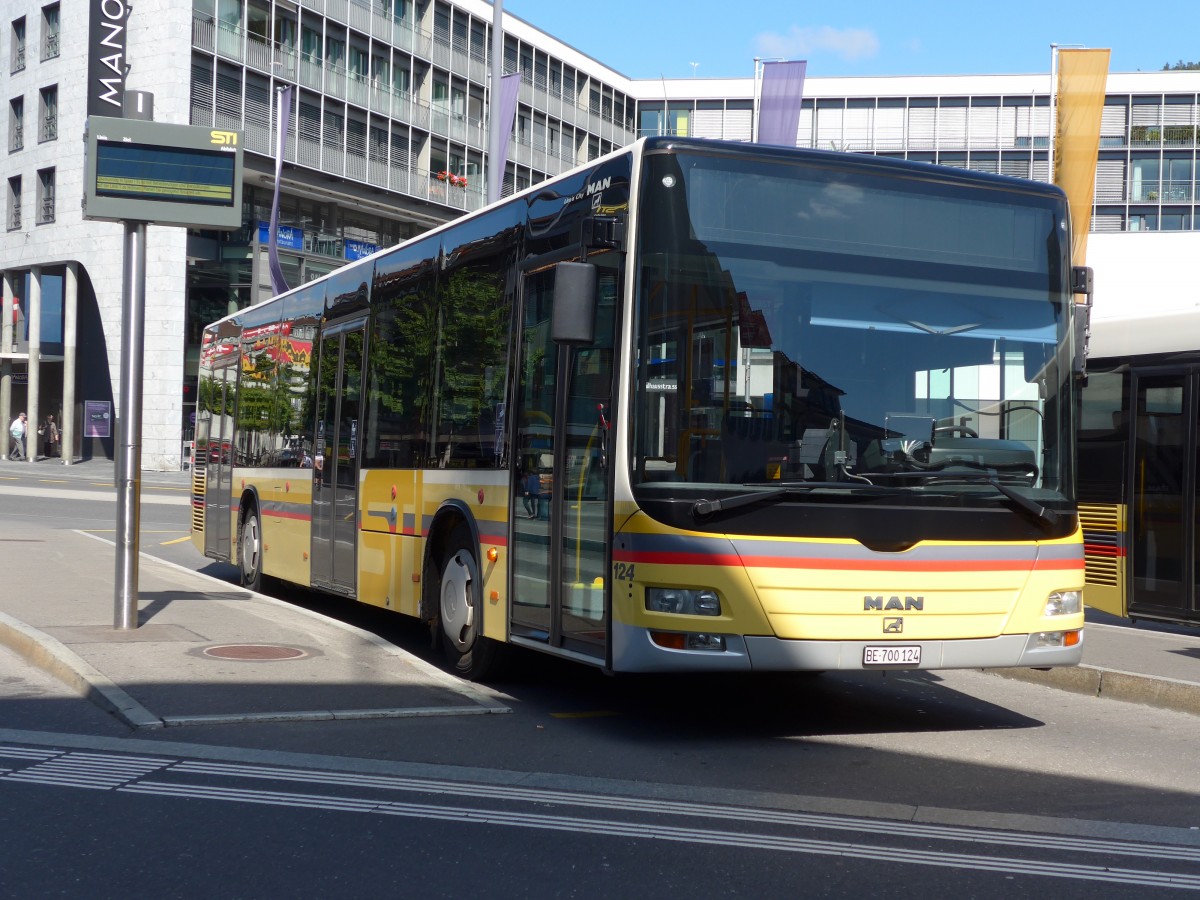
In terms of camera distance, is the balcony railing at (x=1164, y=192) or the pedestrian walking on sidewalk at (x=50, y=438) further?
the balcony railing at (x=1164, y=192)

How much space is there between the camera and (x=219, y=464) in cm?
1722

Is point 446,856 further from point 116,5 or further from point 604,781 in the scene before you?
point 116,5

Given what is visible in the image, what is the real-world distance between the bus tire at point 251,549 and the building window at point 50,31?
1592 inches

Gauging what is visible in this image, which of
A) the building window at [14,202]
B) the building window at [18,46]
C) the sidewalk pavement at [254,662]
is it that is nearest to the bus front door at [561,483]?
the sidewalk pavement at [254,662]

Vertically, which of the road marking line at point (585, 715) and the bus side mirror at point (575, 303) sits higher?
the bus side mirror at point (575, 303)

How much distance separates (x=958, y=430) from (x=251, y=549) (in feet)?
32.3

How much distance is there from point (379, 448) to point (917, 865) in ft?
23.0

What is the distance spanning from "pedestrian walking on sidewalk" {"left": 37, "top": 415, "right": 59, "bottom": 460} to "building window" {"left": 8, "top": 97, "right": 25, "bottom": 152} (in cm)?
1002

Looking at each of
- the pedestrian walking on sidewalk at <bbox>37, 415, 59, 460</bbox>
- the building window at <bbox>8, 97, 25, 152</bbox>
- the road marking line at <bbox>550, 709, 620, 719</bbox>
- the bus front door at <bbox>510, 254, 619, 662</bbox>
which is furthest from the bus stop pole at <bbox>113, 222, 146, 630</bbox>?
the building window at <bbox>8, 97, 25, 152</bbox>

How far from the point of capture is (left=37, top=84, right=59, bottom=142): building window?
51.0m

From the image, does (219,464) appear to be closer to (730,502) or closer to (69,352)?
(730,502)

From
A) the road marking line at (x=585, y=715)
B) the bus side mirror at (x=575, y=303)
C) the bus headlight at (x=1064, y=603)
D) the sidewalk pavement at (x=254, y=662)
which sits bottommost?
the road marking line at (x=585, y=715)

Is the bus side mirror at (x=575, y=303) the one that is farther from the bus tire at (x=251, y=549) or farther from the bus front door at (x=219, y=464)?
the bus front door at (x=219, y=464)

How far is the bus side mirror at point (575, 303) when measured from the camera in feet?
25.5
